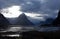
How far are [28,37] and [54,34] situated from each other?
8.37 ft

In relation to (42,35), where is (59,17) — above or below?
above

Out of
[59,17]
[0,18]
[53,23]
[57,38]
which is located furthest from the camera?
[0,18]

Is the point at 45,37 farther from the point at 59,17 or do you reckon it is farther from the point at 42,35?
the point at 59,17

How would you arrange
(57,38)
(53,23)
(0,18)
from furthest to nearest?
(0,18), (53,23), (57,38)

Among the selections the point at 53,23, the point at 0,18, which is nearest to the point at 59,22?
the point at 53,23

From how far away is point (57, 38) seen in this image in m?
14.7

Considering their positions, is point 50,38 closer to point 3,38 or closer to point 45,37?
point 45,37

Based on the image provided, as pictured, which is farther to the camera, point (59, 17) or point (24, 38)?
point (59, 17)

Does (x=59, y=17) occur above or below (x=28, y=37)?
above

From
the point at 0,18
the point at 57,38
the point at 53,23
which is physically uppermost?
the point at 0,18

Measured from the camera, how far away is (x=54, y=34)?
50.1 feet

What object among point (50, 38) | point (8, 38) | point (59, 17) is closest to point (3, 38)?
point (8, 38)

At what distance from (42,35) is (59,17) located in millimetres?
28168

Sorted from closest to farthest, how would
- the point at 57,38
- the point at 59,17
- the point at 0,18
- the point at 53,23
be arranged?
the point at 57,38
the point at 53,23
the point at 59,17
the point at 0,18
